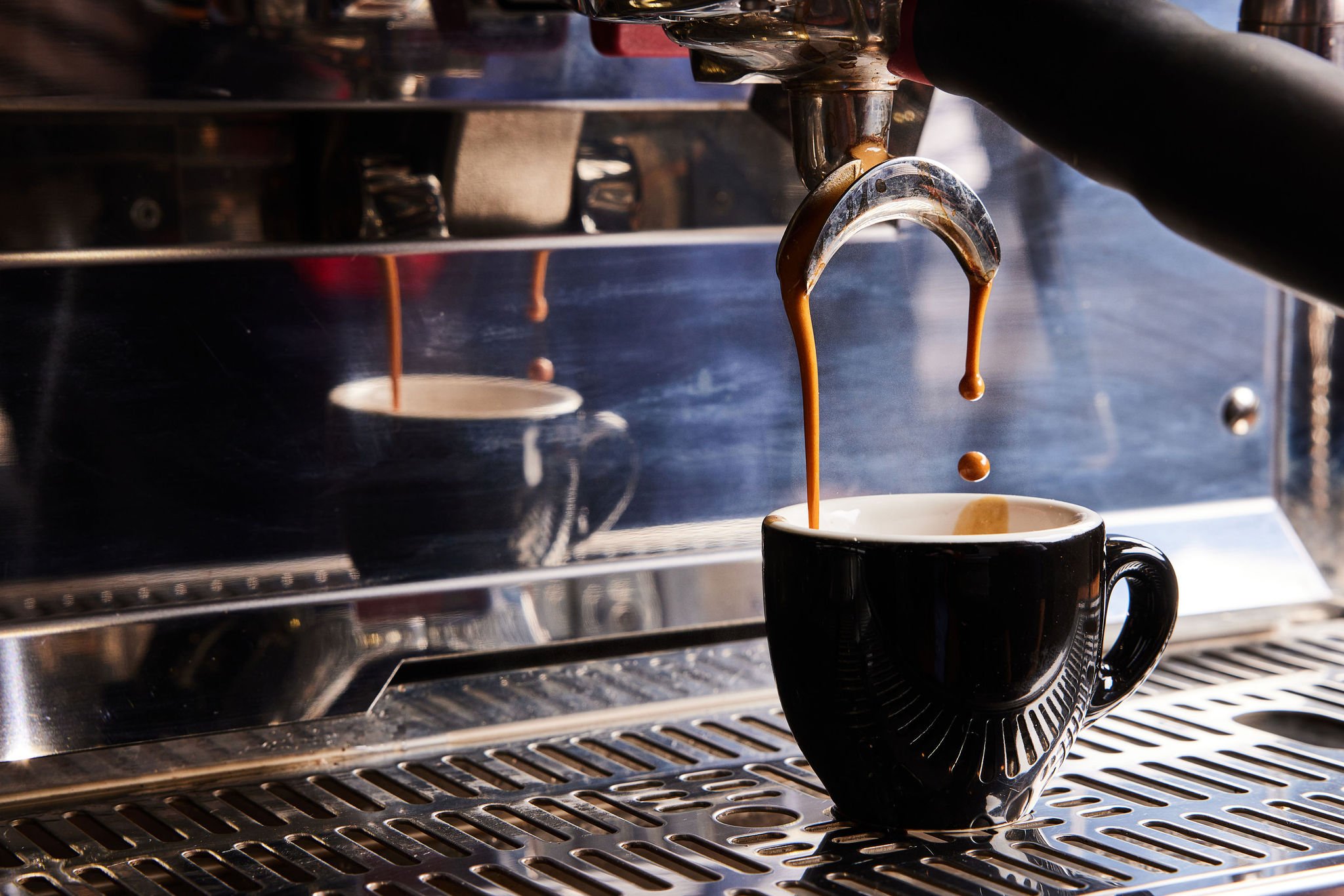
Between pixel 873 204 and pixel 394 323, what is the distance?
0.18 m

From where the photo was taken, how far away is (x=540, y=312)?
1.60 ft

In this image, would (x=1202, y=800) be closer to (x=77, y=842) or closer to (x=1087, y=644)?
(x=1087, y=644)

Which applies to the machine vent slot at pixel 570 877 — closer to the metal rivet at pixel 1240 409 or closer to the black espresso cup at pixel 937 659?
the black espresso cup at pixel 937 659

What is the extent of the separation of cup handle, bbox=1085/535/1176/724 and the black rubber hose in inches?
6.0

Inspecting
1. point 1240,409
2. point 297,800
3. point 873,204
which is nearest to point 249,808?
point 297,800

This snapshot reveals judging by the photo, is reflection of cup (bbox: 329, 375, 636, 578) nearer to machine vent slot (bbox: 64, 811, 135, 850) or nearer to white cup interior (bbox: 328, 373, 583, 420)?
white cup interior (bbox: 328, 373, 583, 420)

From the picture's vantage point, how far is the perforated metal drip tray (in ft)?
1.13

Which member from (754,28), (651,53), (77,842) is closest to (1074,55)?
(754,28)

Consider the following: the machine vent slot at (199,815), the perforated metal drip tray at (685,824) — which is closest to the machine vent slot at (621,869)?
the perforated metal drip tray at (685,824)

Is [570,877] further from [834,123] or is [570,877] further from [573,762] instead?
[834,123]

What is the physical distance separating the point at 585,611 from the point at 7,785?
0.62 ft

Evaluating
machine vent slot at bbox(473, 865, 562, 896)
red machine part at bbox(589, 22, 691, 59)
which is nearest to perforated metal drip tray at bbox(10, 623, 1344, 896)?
machine vent slot at bbox(473, 865, 562, 896)

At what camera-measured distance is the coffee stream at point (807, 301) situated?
0.36m

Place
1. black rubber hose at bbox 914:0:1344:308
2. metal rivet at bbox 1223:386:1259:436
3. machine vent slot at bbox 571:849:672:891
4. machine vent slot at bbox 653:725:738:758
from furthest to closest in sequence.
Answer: metal rivet at bbox 1223:386:1259:436
machine vent slot at bbox 653:725:738:758
machine vent slot at bbox 571:849:672:891
black rubber hose at bbox 914:0:1344:308
